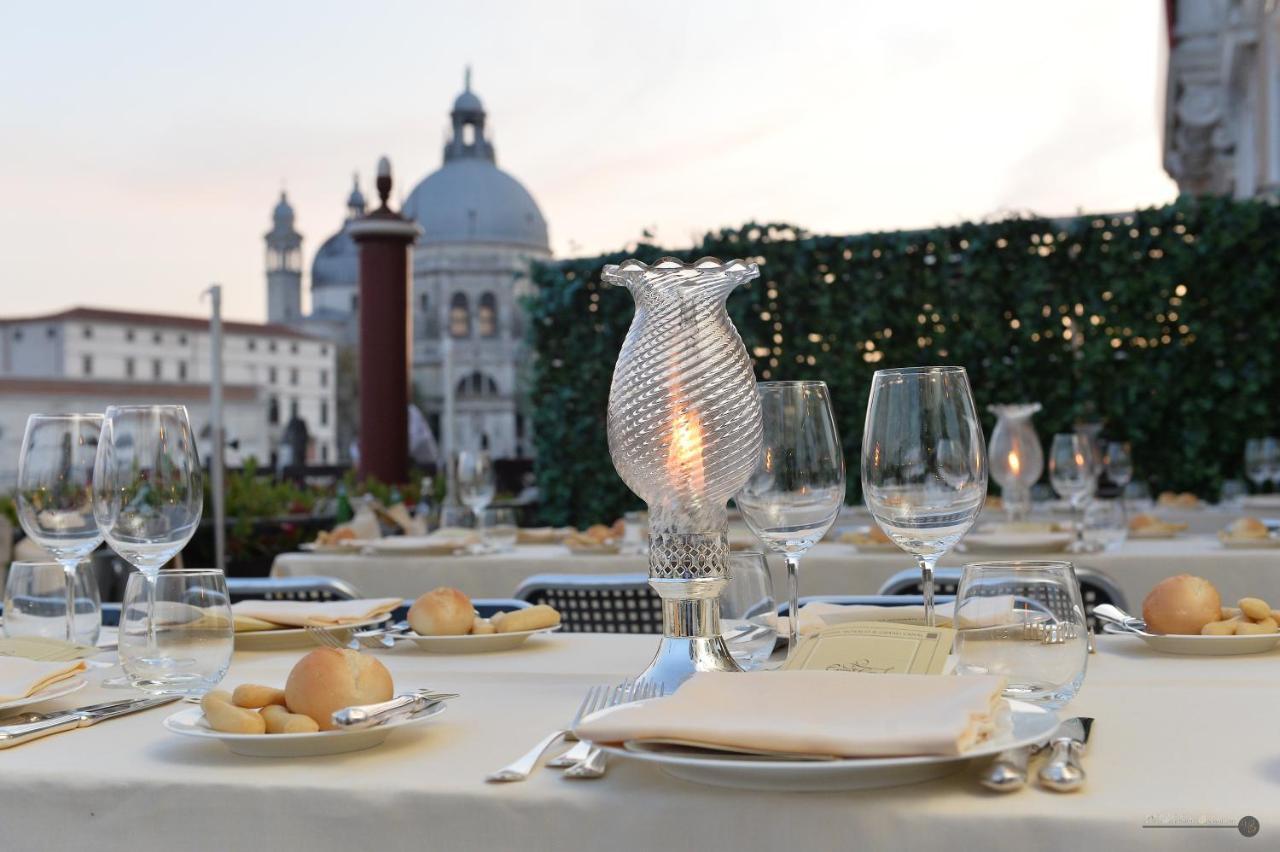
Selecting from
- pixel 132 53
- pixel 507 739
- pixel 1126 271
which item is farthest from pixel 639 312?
pixel 132 53

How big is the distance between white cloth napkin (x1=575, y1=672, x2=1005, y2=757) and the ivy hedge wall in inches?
229

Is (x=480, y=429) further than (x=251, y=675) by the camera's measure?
Yes

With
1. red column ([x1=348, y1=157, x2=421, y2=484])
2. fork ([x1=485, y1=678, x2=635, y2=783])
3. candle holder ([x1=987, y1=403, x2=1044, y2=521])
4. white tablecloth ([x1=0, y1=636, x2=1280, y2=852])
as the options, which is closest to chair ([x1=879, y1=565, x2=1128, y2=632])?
candle holder ([x1=987, y1=403, x2=1044, y2=521])

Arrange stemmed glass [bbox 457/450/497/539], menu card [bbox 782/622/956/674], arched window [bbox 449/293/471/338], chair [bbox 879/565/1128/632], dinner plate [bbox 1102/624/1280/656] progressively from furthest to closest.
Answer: arched window [bbox 449/293/471/338] → stemmed glass [bbox 457/450/497/539] → chair [bbox 879/565/1128/632] → dinner plate [bbox 1102/624/1280/656] → menu card [bbox 782/622/956/674]

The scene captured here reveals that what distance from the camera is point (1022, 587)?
117cm

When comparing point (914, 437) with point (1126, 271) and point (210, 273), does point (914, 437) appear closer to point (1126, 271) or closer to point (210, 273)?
point (1126, 271)

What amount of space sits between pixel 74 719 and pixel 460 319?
83300mm

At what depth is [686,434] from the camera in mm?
1356

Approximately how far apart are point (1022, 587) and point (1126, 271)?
6.05 metres

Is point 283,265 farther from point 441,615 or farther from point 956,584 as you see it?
point 441,615

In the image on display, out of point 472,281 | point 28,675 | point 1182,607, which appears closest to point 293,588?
point 28,675

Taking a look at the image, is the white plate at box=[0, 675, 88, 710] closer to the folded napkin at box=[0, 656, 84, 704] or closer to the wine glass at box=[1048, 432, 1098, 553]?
the folded napkin at box=[0, 656, 84, 704]

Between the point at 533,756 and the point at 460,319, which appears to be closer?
the point at 533,756

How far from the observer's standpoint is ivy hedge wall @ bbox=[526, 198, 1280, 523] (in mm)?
6617
